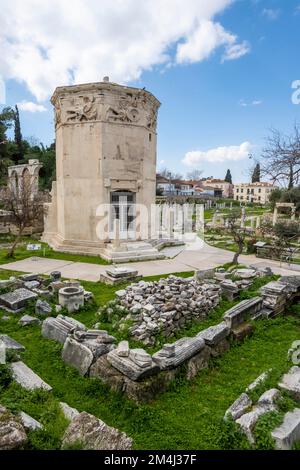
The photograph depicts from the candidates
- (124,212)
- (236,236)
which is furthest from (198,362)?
(124,212)

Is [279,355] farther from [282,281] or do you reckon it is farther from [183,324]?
[282,281]

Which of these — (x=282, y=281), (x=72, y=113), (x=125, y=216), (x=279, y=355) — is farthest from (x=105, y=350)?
(x=72, y=113)

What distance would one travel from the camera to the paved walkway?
34.3ft

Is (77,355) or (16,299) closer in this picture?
(77,355)

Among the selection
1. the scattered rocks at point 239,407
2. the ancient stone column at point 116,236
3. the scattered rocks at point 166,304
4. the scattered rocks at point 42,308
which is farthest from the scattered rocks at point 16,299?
the ancient stone column at point 116,236

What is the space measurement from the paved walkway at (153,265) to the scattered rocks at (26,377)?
201 inches

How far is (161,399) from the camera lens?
4.17 m

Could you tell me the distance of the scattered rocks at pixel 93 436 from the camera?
9.96ft

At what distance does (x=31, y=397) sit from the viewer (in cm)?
388

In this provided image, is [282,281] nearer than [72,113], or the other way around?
[282,281]

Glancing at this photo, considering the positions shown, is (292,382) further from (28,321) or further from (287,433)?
(28,321)

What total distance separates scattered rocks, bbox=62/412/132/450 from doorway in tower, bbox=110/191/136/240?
404 inches

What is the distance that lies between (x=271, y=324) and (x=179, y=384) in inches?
128

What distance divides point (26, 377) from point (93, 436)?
5.67 ft
